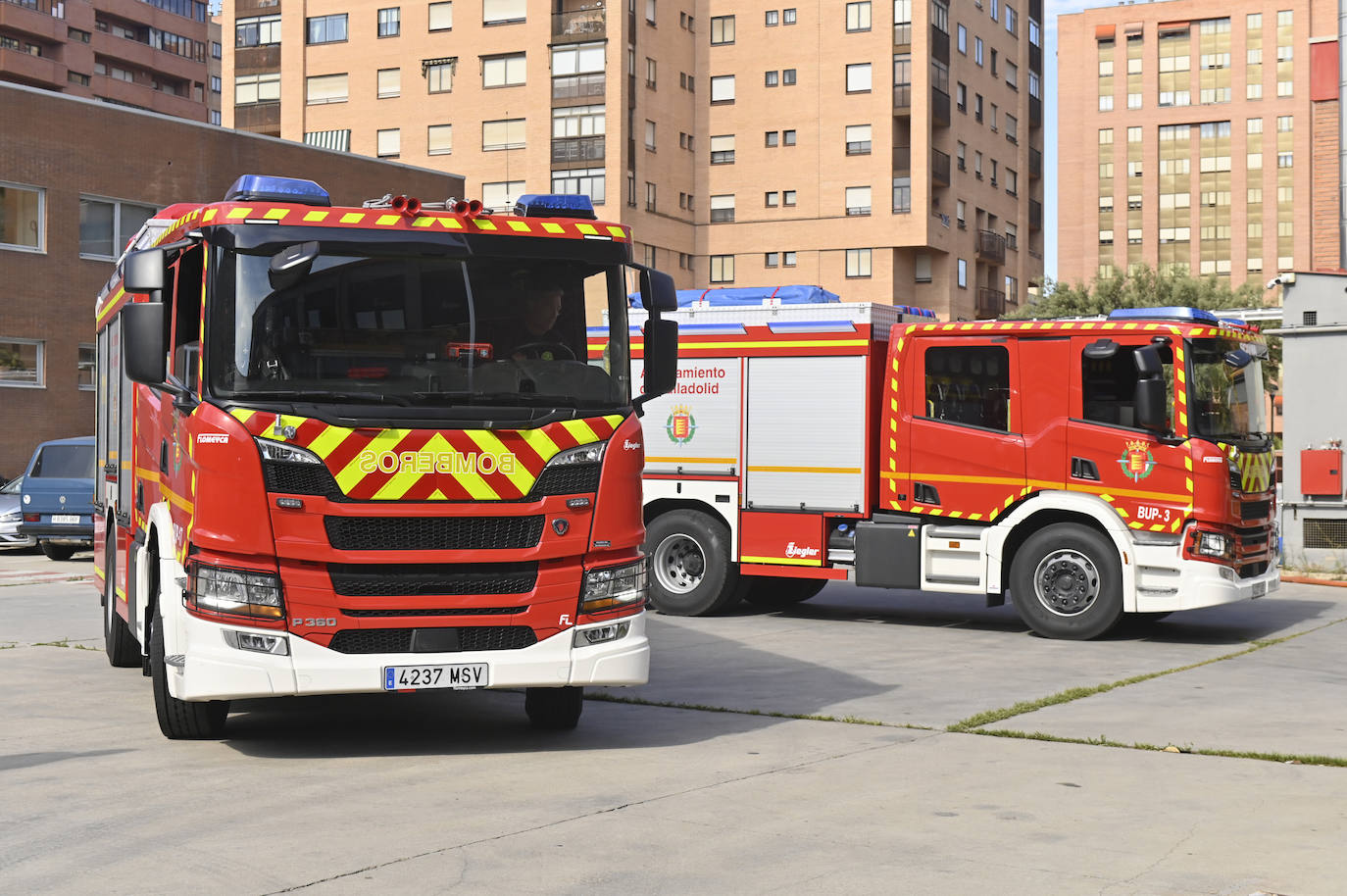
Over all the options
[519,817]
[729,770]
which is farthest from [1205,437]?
[519,817]

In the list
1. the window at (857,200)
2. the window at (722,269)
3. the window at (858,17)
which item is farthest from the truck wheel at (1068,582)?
the window at (858,17)

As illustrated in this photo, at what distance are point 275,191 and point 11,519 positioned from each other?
19.6 meters

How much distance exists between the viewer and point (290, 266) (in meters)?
8.37

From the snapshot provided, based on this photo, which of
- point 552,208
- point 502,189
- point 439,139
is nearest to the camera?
point 552,208

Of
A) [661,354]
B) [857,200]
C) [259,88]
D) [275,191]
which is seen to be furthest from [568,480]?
[259,88]

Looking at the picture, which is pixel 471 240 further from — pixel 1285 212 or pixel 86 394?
pixel 1285 212

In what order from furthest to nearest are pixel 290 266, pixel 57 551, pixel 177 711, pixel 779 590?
pixel 57 551, pixel 779 590, pixel 177 711, pixel 290 266

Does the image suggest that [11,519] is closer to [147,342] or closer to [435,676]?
[147,342]

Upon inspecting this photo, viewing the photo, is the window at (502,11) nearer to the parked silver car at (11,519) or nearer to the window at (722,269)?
the window at (722,269)

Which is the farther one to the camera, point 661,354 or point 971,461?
point 971,461

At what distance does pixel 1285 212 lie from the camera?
105500 mm

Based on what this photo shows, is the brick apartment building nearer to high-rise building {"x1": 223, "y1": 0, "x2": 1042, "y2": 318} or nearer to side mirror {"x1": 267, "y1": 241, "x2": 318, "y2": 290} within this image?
high-rise building {"x1": 223, "y1": 0, "x2": 1042, "y2": 318}

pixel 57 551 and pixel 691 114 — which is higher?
pixel 691 114

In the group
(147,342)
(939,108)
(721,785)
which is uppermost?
(939,108)
